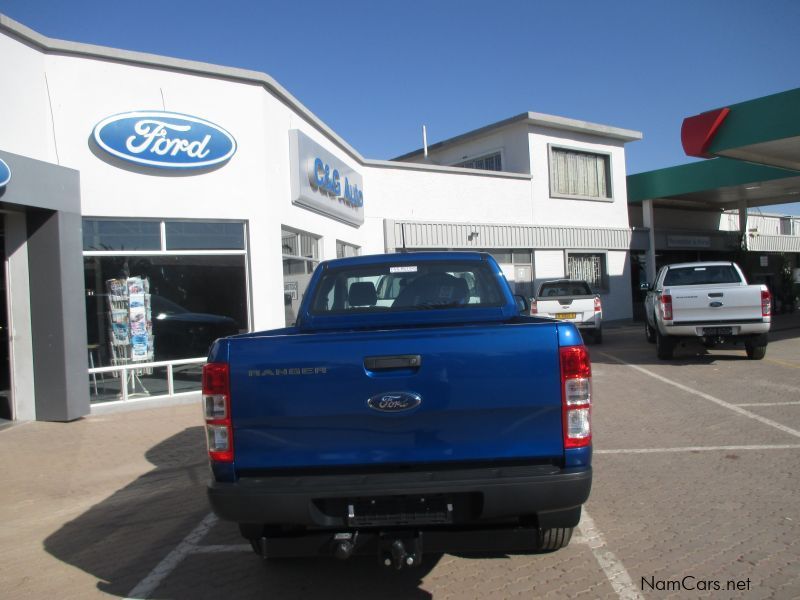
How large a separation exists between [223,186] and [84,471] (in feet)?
16.5

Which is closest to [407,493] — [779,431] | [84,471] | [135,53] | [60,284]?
[84,471]

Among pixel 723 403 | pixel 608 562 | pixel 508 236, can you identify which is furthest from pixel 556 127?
pixel 608 562

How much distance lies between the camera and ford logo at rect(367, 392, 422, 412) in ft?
10.1

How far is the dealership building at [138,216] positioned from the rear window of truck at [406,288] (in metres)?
5.17

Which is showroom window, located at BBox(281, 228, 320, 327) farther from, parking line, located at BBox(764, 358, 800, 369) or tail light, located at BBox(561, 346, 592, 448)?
parking line, located at BBox(764, 358, 800, 369)

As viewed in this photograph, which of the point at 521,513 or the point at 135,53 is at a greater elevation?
the point at 135,53

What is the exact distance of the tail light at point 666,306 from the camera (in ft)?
37.8

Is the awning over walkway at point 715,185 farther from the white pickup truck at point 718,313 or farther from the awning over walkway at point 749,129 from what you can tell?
the white pickup truck at point 718,313

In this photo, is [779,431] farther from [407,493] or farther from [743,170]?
[743,170]

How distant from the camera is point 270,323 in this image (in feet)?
35.1

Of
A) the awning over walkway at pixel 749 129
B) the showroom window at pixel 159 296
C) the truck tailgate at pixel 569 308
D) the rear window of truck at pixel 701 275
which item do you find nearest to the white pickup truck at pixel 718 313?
the rear window of truck at pixel 701 275

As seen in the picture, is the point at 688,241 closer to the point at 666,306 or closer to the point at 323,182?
the point at 666,306

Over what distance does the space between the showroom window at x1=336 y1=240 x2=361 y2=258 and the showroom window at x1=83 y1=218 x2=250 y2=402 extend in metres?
4.75

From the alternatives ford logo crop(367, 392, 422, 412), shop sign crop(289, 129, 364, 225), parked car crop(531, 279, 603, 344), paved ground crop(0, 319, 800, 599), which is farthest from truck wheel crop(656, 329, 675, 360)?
ford logo crop(367, 392, 422, 412)
